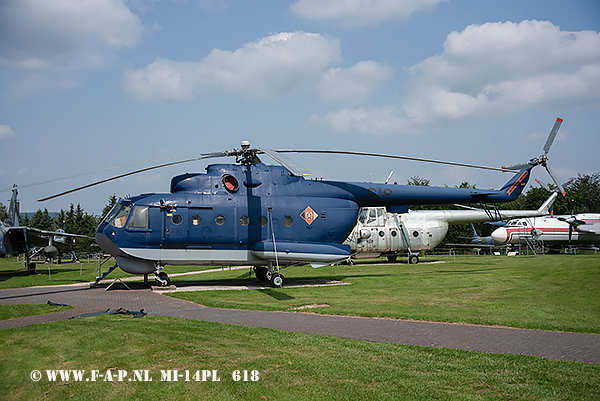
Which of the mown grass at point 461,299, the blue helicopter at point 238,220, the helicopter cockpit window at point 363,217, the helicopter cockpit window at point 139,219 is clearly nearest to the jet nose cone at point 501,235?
the helicopter cockpit window at point 363,217

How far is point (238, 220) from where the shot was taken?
720 inches

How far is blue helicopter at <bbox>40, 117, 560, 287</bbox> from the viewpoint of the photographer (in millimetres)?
17391

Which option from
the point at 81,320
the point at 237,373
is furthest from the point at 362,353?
the point at 81,320

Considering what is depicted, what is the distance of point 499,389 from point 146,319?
775cm

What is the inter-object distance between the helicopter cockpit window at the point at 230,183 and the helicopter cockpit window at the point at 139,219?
3355mm

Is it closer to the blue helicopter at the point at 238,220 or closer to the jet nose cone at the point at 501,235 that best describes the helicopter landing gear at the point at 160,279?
the blue helicopter at the point at 238,220

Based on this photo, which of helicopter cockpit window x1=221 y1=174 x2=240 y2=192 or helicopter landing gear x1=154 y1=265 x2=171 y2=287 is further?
helicopter cockpit window x1=221 y1=174 x2=240 y2=192

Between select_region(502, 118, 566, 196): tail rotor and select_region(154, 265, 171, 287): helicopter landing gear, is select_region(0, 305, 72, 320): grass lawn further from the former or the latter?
select_region(502, 118, 566, 196): tail rotor

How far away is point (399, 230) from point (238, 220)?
1693 centimetres

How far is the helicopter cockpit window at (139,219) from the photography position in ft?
56.5

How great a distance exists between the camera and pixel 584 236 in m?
45.8

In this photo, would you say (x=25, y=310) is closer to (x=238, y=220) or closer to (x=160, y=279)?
(x=160, y=279)

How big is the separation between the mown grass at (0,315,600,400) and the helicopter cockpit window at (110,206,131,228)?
8.91 meters

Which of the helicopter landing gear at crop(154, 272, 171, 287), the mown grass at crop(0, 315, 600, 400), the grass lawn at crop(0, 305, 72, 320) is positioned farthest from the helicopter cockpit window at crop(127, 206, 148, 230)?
the mown grass at crop(0, 315, 600, 400)
